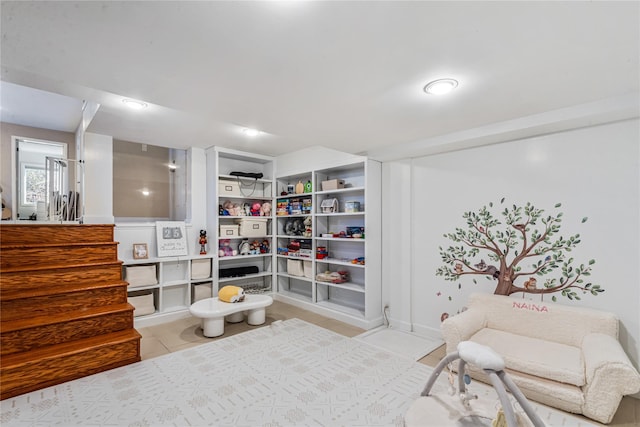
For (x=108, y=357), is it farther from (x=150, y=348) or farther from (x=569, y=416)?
(x=569, y=416)

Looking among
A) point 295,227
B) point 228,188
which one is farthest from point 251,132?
point 295,227

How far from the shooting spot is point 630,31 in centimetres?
135

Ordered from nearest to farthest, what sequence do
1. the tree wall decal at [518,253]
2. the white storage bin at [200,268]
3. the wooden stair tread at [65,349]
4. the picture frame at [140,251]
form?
the wooden stair tread at [65,349] → the tree wall decal at [518,253] → the picture frame at [140,251] → the white storage bin at [200,268]

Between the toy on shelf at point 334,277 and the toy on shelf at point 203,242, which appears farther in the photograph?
the toy on shelf at point 203,242

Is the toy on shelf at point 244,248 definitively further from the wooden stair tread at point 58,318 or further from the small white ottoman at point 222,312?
the wooden stair tread at point 58,318

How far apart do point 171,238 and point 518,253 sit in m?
4.26

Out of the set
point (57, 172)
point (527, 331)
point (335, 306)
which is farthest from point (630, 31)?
point (57, 172)

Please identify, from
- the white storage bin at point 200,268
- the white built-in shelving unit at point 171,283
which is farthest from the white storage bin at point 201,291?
the white storage bin at point 200,268

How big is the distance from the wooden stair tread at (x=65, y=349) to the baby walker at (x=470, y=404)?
258cm

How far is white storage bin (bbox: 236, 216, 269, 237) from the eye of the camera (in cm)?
470

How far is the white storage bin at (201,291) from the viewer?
419cm

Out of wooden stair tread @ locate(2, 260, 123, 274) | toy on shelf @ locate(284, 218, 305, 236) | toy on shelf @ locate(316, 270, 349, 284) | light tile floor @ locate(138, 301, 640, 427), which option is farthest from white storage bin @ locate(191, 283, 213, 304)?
toy on shelf @ locate(316, 270, 349, 284)

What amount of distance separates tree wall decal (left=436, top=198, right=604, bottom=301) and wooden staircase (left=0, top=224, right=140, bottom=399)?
342 cm

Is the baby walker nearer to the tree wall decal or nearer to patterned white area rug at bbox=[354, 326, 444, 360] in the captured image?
patterned white area rug at bbox=[354, 326, 444, 360]
